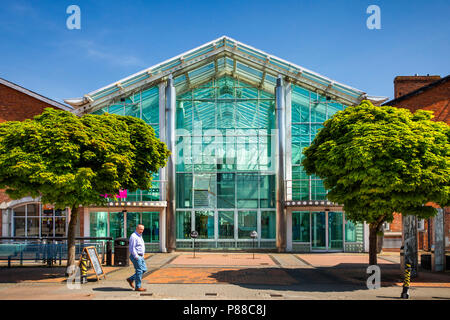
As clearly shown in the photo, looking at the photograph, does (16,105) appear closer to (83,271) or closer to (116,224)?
(116,224)

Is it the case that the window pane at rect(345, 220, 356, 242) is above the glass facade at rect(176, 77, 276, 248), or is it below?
below

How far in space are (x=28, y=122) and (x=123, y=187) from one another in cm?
382

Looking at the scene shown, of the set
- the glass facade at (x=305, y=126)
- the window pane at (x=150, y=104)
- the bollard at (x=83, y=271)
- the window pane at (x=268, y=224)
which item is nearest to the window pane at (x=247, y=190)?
the window pane at (x=268, y=224)

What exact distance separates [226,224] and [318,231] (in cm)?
529

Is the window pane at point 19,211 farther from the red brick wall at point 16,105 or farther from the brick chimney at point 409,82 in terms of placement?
the brick chimney at point 409,82

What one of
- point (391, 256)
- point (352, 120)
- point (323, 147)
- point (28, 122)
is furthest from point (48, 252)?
point (391, 256)

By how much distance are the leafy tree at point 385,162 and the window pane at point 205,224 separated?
1199 centimetres

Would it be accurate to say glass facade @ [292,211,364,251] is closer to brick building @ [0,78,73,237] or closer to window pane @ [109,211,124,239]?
window pane @ [109,211,124,239]

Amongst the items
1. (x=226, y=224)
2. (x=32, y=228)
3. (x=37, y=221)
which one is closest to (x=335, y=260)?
(x=226, y=224)

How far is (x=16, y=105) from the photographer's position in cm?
2439

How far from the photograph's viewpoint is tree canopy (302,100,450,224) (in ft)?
40.2

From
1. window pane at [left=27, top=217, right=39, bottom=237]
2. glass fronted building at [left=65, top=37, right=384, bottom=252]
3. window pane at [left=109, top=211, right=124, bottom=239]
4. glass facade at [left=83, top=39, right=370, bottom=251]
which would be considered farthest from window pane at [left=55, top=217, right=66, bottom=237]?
window pane at [left=109, top=211, right=124, bottom=239]

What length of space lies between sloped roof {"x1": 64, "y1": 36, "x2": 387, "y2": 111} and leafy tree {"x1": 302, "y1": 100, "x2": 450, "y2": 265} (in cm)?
1097

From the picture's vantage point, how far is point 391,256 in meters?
22.7
